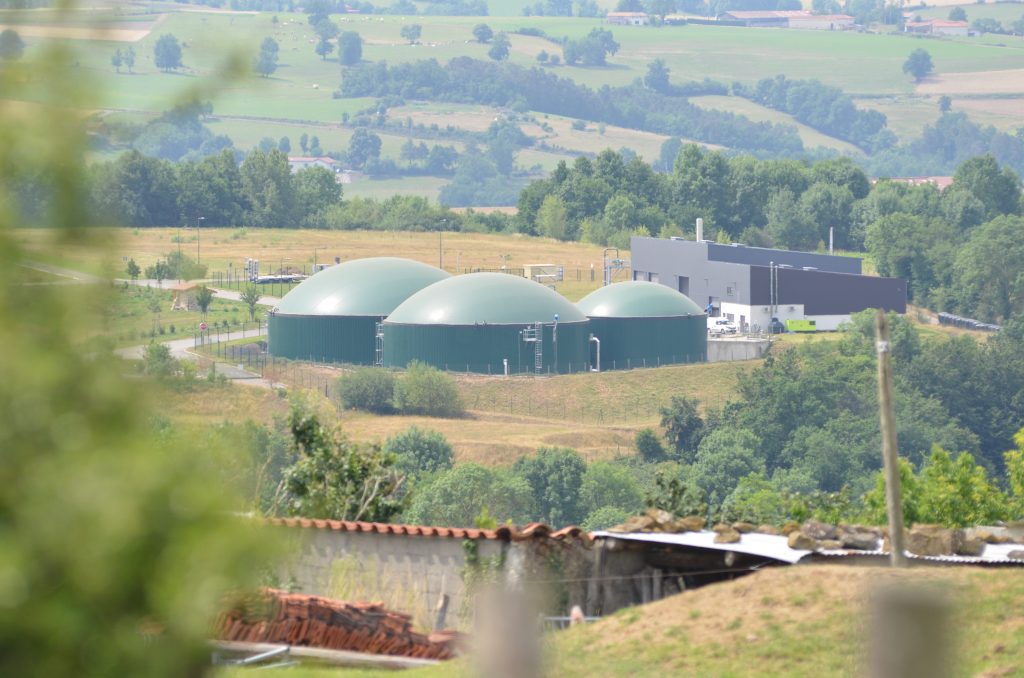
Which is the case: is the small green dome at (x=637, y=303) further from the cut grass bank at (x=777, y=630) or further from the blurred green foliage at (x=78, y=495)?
the blurred green foliage at (x=78, y=495)

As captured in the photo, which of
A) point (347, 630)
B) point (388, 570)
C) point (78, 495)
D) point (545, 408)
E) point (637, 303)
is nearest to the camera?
point (78, 495)

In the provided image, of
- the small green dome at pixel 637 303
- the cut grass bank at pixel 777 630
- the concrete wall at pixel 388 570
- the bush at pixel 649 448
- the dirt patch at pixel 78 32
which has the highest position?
the dirt patch at pixel 78 32

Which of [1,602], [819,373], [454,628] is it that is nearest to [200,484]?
[1,602]

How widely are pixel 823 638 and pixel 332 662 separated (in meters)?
3.98

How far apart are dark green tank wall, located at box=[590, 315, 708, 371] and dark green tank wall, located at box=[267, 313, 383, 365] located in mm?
11197

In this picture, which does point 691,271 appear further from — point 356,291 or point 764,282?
point 356,291

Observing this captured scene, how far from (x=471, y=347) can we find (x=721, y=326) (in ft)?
73.4

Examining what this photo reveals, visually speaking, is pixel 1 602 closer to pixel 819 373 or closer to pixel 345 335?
pixel 345 335

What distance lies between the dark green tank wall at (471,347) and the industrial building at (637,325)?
392 cm

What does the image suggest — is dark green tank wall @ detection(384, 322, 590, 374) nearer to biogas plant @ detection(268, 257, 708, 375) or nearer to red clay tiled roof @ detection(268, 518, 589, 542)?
biogas plant @ detection(268, 257, 708, 375)

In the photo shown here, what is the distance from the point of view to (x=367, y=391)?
74562 millimetres

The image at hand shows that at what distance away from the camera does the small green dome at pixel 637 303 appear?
8262cm

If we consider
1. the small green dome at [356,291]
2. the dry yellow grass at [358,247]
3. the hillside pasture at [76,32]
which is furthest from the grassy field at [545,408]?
the hillside pasture at [76,32]

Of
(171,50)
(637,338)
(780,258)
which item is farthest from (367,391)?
(171,50)
